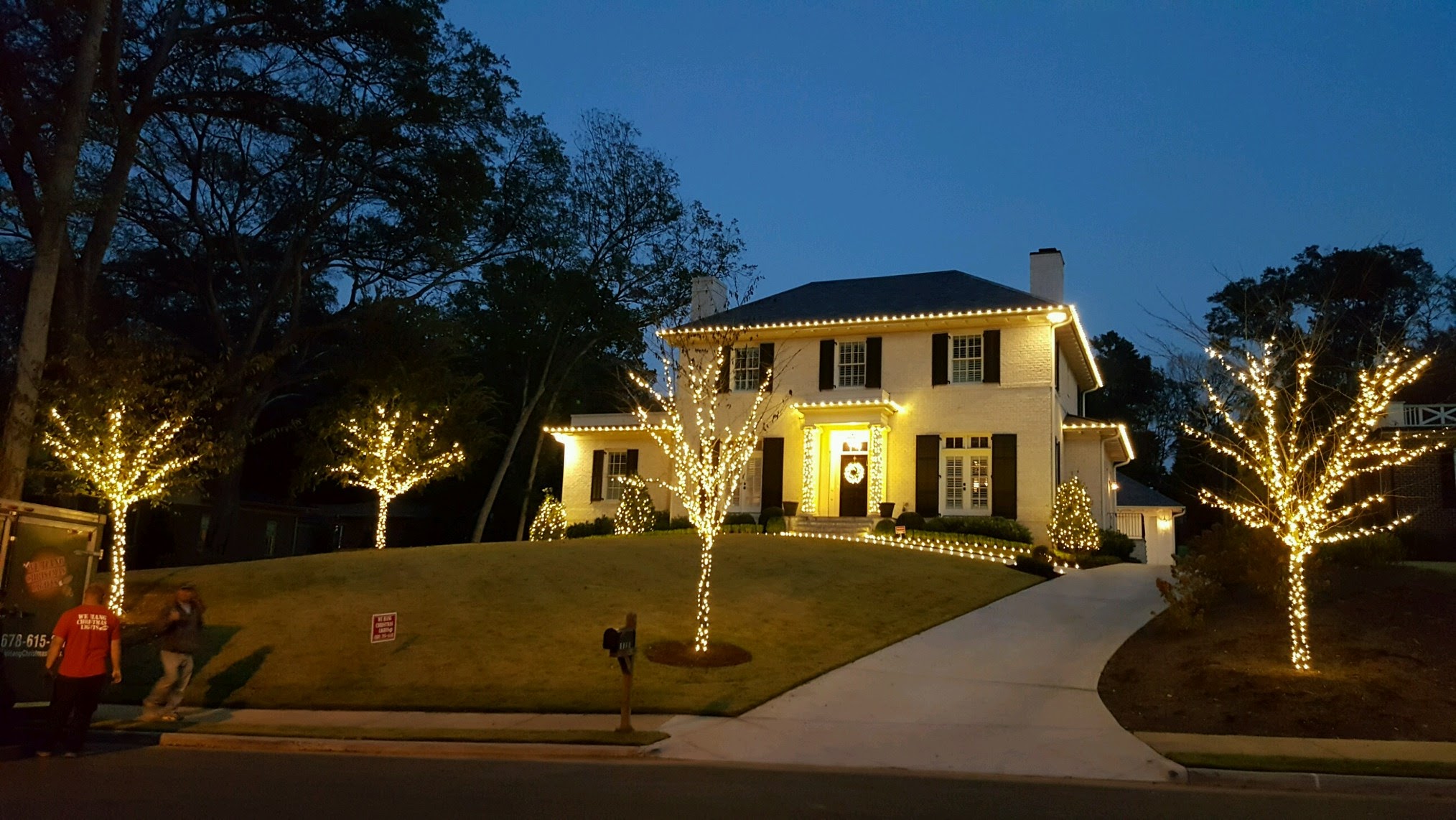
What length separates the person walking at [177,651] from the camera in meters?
12.1

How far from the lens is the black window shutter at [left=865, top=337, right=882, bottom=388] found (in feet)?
98.4

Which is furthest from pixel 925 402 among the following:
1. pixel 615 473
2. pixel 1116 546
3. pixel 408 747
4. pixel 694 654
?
pixel 408 747

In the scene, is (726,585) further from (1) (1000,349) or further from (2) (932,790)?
(1) (1000,349)

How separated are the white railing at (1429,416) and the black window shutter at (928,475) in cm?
1408

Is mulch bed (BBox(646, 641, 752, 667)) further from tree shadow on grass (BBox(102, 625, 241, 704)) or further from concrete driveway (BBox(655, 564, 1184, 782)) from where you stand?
tree shadow on grass (BBox(102, 625, 241, 704))

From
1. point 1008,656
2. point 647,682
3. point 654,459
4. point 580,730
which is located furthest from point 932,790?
point 654,459

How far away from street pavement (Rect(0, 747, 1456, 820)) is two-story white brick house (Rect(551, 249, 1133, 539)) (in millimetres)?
17962

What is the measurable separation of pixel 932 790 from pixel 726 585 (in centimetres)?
1047

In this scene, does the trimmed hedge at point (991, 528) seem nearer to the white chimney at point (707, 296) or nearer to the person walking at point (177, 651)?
the white chimney at point (707, 296)

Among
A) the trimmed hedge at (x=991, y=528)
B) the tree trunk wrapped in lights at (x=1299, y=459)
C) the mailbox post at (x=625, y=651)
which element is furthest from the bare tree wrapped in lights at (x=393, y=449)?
the tree trunk wrapped in lights at (x=1299, y=459)

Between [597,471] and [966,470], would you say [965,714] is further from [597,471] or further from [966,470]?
[597,471]

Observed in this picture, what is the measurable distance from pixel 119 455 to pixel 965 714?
1378cm

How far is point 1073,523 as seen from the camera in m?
25.7

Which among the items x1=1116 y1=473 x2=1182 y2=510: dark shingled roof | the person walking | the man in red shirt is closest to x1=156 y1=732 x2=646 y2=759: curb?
the man in red shirt
